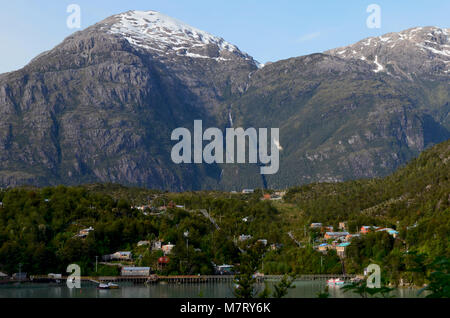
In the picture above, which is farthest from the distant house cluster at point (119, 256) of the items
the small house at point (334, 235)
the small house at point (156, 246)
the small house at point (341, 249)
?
the small house at point (334, 235)

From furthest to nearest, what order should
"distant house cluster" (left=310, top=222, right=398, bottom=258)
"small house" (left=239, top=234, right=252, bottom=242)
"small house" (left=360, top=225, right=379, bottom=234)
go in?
"small house" (left=239, top=234, right=252, bottom=242), "small house" (left=360, top=225, right=379, bottom=234), "distant house cluster" (left=310, top=222, right=398, bottom=258)

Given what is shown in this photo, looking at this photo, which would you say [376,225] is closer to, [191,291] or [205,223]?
[205,223]

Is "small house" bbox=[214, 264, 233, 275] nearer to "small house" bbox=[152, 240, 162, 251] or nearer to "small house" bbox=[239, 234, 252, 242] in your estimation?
"small house" bbox=[152, 240, 162, 251]

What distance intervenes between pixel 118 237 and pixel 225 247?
25.8 m

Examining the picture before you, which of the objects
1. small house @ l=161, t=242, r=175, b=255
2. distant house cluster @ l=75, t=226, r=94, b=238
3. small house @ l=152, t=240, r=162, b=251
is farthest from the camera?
small house @ l=152, t=240, r=162, b=251

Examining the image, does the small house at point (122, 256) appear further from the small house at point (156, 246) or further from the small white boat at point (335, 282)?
the small white boat at point (335, 282)

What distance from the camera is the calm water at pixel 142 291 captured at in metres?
118

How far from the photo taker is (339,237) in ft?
588

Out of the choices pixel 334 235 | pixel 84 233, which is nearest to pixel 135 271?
pixel 84 233

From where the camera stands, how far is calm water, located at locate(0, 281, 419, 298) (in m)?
118

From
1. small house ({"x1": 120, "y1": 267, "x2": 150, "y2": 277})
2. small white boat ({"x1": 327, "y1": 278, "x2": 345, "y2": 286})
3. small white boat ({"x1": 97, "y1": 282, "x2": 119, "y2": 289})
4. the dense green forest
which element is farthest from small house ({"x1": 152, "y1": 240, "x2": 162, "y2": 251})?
small white boat ({"x1": 327, "y1": 278, "x2": 345, "y2": 286})

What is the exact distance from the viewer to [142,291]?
129625 millimetres

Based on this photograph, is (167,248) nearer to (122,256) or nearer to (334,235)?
(122,256)
